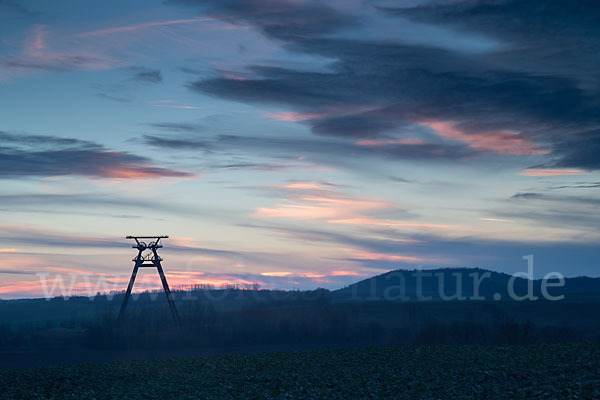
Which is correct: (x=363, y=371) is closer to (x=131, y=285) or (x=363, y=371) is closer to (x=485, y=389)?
(x=485, y=389)

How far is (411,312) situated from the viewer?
7584 inches

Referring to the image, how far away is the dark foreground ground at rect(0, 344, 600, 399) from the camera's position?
52.0 meters

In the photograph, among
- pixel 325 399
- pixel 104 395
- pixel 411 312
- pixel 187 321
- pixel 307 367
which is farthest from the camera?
pixel 411 312

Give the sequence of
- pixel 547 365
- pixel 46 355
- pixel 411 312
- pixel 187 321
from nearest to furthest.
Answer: pixel 547 365 < pixel 46 355 < pixel 187 321 < pixel 411 312

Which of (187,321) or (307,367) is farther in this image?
(187,321)

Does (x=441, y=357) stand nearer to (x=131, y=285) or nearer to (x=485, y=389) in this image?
(x=485, y=389)

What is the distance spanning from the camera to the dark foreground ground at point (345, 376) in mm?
51969

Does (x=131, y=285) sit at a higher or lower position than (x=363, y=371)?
higher

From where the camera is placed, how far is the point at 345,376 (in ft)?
195

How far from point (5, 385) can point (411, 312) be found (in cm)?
14488

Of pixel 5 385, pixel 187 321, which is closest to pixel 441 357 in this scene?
pixel 5 385

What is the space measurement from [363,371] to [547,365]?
15757mm

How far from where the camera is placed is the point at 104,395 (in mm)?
54625

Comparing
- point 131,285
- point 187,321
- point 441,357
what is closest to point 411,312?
point 187,321
